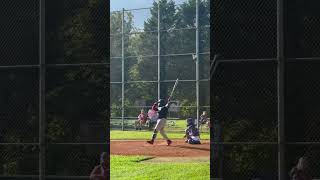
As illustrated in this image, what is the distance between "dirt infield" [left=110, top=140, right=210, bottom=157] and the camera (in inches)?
365

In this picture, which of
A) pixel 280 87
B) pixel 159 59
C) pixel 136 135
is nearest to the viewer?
pixel 280 87

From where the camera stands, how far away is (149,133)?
35.4 feet

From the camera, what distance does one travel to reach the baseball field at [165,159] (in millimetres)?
8945

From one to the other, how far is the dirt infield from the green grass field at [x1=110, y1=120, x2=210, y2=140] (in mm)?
112

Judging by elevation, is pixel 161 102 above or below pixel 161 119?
above

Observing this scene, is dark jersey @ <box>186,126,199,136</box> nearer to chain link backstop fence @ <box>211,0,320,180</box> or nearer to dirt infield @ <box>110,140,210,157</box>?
dirt infield @ <box>110,140,210,157</box>

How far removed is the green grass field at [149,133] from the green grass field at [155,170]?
0.43m

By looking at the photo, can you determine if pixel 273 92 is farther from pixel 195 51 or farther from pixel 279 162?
pixel 195 51

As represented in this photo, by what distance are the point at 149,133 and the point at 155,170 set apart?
1204 millimetres

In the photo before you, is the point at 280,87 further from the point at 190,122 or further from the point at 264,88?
the point at 190,122

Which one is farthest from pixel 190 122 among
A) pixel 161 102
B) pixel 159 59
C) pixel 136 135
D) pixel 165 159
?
pixel 136 135
